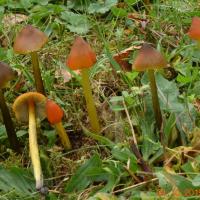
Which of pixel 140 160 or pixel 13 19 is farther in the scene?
pixel 13 19

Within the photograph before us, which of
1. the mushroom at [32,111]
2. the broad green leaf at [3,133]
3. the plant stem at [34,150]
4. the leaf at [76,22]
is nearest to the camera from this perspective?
the plant stem at [34,150]

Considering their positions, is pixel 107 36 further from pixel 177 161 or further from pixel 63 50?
pixel 177 161

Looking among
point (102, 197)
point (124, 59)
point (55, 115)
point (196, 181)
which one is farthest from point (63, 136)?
point (196, 181)

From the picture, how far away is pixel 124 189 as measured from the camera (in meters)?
2.04

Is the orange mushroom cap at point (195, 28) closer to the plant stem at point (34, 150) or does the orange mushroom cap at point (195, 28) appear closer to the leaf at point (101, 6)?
the plant stem at point (34, 150)

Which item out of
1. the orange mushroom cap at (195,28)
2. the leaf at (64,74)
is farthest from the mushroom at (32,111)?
the orange mushroom cap at (195,28)

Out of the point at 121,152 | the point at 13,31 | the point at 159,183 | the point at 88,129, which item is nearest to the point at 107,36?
the point at 13,31

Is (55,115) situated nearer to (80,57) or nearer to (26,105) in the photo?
(26,105)

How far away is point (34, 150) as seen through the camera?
7.17ft

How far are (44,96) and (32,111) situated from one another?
82 millimetres

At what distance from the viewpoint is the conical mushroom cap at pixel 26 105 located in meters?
2.29

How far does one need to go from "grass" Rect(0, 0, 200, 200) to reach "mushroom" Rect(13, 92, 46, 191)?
3.9 inches

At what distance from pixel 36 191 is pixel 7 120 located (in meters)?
0.40

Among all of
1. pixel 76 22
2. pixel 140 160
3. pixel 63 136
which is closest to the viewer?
pixel 140 160
